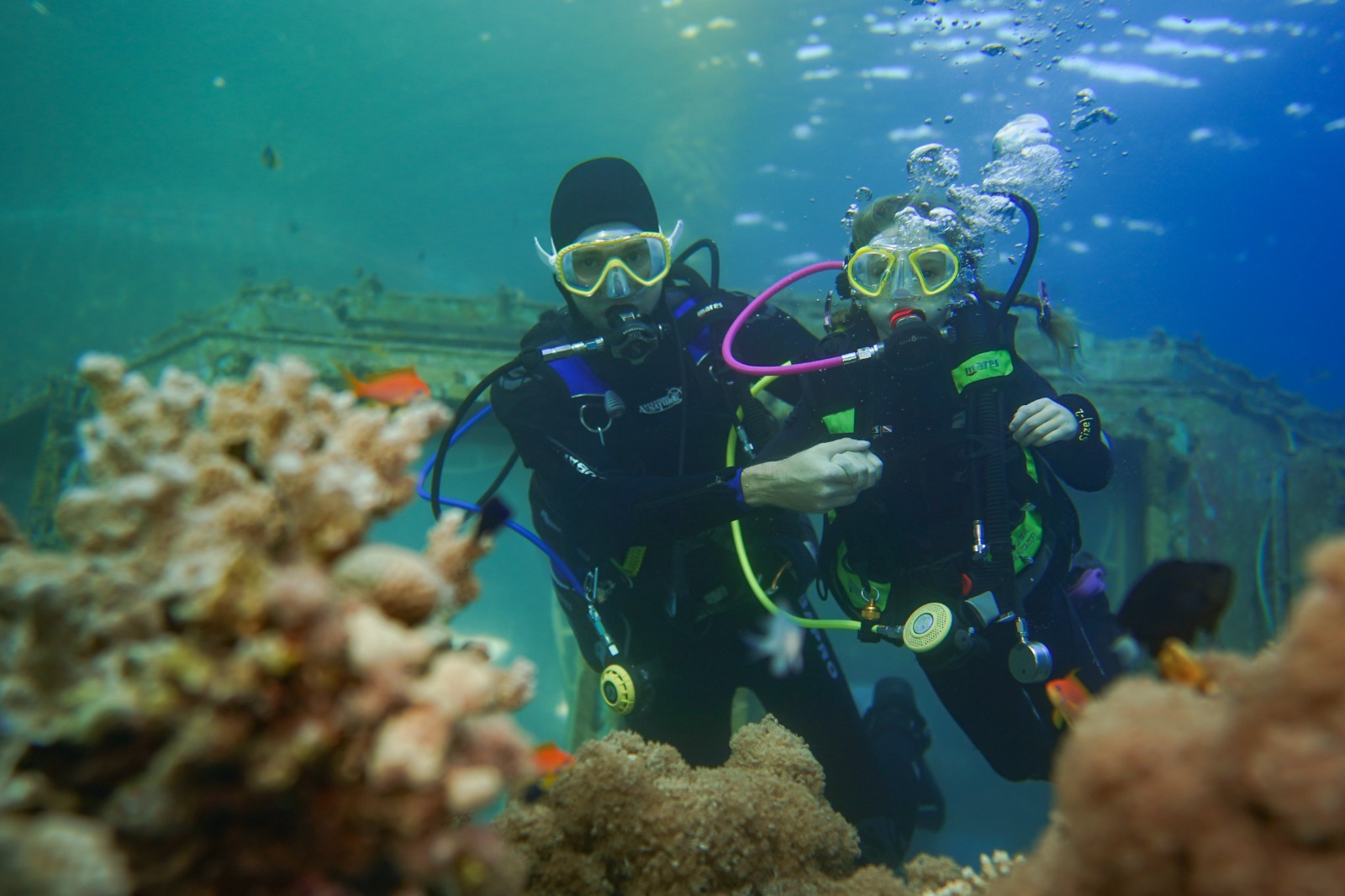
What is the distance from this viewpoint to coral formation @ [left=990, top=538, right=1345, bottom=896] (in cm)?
86

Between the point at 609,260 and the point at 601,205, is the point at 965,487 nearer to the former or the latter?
the point at 609,260

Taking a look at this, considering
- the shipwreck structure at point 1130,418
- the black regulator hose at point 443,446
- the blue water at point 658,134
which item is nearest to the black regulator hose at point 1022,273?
the black regulator hose at point 443,446

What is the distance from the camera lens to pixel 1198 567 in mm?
1922

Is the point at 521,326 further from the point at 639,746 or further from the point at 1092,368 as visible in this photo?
the point at 1092,368

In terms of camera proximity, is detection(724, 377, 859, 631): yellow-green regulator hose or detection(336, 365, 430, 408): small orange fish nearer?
detection(336, 365, 430, 408): small orange fish

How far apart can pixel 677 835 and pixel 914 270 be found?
11.1 feet

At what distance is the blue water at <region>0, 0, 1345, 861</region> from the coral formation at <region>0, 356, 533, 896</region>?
682cm

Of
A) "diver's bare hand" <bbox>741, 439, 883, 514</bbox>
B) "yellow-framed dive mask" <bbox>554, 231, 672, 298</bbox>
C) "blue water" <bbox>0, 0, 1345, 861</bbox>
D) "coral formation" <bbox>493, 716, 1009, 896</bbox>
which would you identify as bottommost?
"coral formation" <bbox>493, 716, 1009, 896</bbox>

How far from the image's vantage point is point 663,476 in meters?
3.86

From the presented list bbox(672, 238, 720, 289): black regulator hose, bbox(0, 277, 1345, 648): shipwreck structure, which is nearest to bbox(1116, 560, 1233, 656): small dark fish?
bbox(672, 238, 720, 289): black regulator hose

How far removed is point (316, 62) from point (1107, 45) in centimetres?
3853

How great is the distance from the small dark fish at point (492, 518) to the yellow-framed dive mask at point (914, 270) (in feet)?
10.2

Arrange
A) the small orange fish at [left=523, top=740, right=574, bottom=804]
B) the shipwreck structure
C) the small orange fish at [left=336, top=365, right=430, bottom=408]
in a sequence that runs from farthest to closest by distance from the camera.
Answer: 1. the shipwreck structure
2. the small orange fish at [left=336, top=365, right=430, bottom=408]
3. the small orange fish at [left=523, top=740, right=574, bottom=804]

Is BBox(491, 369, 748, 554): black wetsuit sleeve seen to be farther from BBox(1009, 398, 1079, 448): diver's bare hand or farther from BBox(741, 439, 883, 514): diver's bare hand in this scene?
BBox(1009, 398, 1079, 448): diver's bare hand
